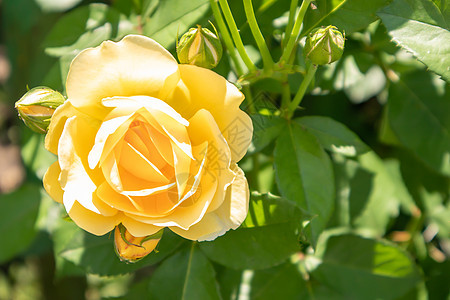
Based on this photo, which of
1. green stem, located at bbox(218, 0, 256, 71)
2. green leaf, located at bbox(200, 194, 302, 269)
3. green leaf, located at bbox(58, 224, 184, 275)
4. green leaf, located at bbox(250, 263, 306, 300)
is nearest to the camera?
green stem, located at bbox(218, 0, 256, 71)

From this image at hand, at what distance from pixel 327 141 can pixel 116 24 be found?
537 millimetres

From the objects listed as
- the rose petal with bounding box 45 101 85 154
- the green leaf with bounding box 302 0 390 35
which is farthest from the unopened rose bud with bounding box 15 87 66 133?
the green leaf with bounding box 302 0 390 35

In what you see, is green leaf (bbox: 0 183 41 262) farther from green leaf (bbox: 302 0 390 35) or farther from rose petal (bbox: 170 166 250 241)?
green leaf (bbox: 302 0 390 35)

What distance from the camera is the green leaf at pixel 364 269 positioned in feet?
3.87

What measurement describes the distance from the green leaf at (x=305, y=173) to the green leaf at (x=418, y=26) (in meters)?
0.26

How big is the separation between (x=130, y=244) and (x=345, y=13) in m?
0.58

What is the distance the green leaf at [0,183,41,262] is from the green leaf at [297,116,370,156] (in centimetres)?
87

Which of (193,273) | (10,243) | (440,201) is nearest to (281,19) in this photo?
(193,273)

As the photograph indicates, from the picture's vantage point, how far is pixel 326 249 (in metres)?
1.22

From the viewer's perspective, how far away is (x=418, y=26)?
0.89 metres

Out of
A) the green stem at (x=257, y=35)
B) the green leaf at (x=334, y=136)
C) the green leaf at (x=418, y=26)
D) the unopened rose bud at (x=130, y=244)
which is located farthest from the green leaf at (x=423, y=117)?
the unopened rose bud at (x=130, y=244)

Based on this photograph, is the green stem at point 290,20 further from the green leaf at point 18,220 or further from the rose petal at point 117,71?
the green leaf at point 18,220

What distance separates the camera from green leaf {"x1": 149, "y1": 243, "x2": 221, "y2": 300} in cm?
96

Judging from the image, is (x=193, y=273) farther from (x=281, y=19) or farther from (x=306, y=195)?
(x=281, y=19)
